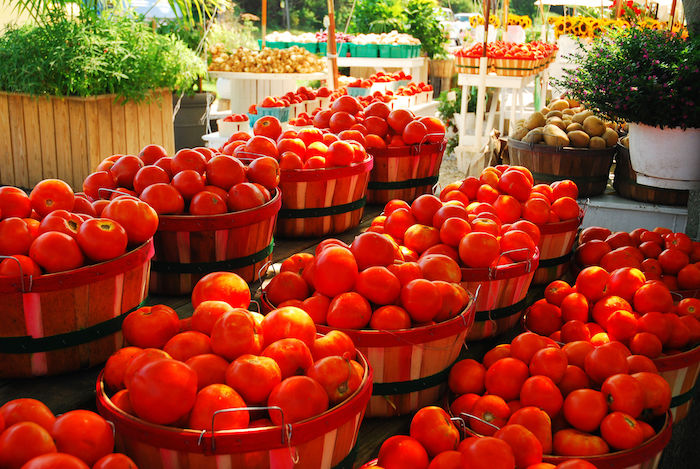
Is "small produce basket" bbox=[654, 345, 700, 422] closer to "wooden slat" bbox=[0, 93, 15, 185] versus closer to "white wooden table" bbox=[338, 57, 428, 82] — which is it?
"wooden slat" bbox=[0, 93, 15, 185]

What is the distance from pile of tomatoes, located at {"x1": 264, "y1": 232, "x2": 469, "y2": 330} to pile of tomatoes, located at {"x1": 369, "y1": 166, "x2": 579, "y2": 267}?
25 cm

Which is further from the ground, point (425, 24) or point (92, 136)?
point (425, 24)

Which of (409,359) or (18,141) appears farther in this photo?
(18,141)

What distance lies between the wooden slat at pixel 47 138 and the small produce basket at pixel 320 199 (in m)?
3.72

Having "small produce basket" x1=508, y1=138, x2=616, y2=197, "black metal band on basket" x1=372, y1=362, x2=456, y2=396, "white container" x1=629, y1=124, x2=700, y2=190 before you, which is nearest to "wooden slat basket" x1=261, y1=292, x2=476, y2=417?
"black metal band on basket" x1=372, y1=362, x2=456, y2=396

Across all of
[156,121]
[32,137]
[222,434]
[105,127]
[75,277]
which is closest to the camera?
[222,434]

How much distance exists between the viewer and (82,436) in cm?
123

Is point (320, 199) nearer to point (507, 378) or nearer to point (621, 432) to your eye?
point (507, 378)

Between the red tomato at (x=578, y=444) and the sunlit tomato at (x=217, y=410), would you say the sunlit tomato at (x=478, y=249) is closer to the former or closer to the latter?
the red tomato at (x=578, y=444)

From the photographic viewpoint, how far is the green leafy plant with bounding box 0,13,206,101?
5.32 metres

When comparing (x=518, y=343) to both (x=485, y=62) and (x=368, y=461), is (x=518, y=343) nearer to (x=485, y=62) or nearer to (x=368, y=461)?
(x=368, y=461)

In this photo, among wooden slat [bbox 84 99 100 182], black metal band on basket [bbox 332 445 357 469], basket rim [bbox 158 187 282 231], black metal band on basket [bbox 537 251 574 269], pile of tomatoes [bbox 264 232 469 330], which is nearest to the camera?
black metal band on basket [bbox 332 445 357 469]

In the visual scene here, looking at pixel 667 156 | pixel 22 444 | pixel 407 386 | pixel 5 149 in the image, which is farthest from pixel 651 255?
pixel 5 149

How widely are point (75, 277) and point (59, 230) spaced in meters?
0.17
